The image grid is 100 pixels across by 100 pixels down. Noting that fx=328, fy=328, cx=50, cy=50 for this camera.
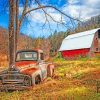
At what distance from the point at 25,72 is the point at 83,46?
146ft

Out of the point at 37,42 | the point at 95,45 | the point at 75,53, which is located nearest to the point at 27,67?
the point at 95,45

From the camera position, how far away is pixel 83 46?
58.0m

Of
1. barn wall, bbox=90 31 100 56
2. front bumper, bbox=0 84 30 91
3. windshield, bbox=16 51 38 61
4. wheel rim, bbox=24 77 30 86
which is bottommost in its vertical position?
front bumper, bbox=0 84 30 91

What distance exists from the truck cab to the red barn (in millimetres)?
39433

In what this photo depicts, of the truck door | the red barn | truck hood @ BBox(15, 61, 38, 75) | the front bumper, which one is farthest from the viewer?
the red barn

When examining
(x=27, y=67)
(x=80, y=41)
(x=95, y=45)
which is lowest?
(x=27, y=67)

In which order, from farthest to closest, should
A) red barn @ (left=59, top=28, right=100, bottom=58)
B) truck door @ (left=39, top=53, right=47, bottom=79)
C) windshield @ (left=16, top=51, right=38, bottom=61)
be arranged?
red barn @ (left=59, top=28, right=100, bottom=58)
windshield @ (left=16, top=51, right=38, bottom=61)
truck door @ (left=39, top=53, right=47, bottom=79)

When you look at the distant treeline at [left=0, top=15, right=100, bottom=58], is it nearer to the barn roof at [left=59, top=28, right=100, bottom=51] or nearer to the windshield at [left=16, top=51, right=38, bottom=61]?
the barn roof at [left=59, top=28, right=100, bottom=51]

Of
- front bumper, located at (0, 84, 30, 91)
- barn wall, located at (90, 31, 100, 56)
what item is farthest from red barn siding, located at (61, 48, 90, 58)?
front bumper, located at (0, 84, 30, 91)

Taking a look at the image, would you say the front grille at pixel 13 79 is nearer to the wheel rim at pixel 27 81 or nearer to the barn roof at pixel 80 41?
the wheel rim at pixel 27 81

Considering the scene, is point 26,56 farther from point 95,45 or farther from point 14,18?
point 95,45

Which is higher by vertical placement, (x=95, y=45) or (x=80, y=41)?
(x=80, y=41)

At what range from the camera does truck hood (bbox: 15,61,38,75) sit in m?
14.2

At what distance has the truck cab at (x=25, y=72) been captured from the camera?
13930mm
